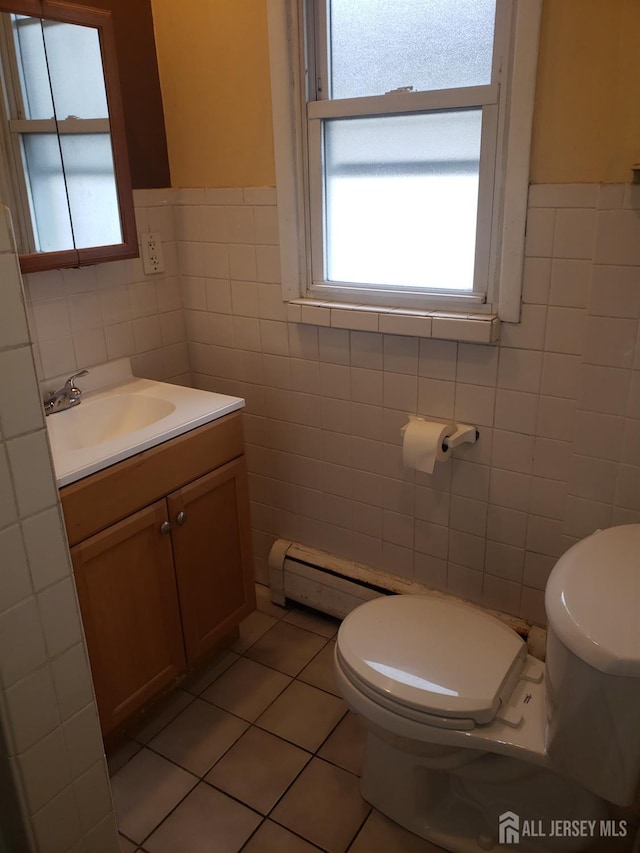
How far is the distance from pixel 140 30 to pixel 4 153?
0.69 m

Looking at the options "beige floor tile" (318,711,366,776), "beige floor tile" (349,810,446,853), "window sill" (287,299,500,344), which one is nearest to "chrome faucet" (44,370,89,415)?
"window sill" (287,299,500,344)

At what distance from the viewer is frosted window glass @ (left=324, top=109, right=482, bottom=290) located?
5.61 ft

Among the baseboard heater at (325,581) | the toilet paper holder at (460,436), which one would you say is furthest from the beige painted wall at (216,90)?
the baseboard heater at (325,581)

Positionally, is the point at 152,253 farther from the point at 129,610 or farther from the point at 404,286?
the point at 129,610

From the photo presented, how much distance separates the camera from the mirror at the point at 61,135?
1.62m

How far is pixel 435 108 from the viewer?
1667mm

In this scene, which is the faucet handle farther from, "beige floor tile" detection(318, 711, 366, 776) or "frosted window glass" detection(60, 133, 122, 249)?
"beige floor tile" detection(318, 711, 366, 776)

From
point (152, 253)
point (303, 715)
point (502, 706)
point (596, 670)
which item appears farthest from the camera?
point (152, 253)

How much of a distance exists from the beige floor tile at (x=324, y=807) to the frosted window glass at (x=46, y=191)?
153 centimetres

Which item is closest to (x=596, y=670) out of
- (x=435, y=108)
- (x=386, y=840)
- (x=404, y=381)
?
(x=386, y=840)

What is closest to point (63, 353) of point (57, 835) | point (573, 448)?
point (57, 835)

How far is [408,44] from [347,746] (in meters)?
1.84

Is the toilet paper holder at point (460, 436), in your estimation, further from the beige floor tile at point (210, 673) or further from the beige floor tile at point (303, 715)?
the beige floor tile at point (210, 673)

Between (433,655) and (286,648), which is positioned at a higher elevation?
(433,655)
